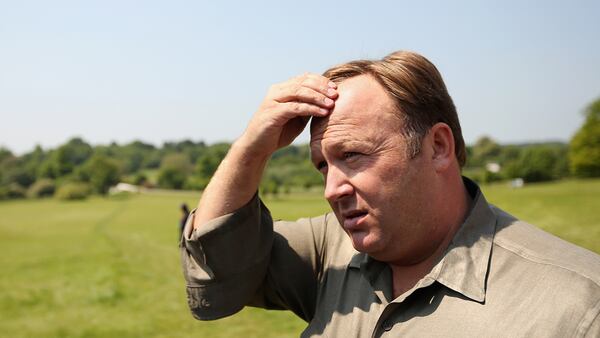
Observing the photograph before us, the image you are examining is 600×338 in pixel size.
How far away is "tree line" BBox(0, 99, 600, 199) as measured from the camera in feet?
278

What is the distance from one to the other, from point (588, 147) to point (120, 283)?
82.5 m

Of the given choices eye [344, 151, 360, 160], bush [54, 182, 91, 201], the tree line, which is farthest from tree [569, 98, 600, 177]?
eye [344, 151, 360, 160]

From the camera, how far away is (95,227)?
4912cm

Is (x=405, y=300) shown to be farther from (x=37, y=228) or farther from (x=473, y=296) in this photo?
(x=37, y=228)

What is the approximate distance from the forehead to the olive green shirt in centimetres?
57

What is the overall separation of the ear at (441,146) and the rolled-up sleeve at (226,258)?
0.91m

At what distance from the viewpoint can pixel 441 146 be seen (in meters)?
2.40

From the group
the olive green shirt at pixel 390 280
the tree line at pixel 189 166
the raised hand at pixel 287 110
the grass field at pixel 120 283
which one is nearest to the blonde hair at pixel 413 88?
the raised hand at pixel 287 110

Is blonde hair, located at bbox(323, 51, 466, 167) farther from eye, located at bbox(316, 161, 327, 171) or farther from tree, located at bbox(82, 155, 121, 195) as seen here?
tree, located at bbox(82, 155, 121, 195)

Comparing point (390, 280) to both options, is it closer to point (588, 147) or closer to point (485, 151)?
point (588, 147)

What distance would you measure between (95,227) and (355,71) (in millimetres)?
50718

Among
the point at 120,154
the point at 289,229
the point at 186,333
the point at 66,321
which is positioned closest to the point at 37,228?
the point at 66,321

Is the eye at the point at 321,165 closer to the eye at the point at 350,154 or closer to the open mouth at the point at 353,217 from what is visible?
the eye at the point at 350,154

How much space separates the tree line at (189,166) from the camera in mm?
84625
